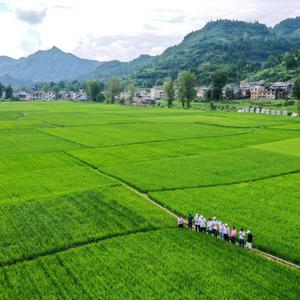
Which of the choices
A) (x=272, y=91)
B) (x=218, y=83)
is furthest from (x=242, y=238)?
(x=272, y=91)

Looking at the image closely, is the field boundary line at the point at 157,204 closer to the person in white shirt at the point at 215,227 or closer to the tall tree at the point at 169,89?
the person in white shirt at the point at 215,227

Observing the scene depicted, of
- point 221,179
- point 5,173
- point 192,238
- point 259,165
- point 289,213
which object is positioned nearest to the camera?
point 192,238

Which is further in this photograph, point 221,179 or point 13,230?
point 221,179

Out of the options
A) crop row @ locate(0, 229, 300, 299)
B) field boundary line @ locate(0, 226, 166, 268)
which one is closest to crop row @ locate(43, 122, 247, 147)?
field boundary line @ locate(0, 226, 166, 268)

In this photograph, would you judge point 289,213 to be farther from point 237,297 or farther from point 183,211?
point 237,297

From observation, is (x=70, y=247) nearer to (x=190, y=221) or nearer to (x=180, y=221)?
(x=180, y=221)

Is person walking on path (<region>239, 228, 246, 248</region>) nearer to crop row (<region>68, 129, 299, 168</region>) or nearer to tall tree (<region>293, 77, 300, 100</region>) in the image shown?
crop row (<region>68, 129, 299, 168</region>)

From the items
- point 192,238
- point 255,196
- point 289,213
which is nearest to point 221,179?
point 255,196
